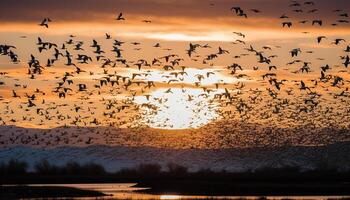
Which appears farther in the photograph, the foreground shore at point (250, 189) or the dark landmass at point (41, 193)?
the foreground shore at point (250, 189)

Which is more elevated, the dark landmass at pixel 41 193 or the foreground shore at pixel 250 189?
the dark landmass at pixel 41 193

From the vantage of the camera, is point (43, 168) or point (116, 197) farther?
point (43, 168)

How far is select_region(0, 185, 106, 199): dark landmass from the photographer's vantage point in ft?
237

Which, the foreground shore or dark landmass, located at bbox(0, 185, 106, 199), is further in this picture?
the foreground shore

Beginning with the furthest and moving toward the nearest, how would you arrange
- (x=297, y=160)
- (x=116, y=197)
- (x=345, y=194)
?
(x=297, y=160), (x=345, y=194), (x=116, y=197)

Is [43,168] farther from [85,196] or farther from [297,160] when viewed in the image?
[297,160]

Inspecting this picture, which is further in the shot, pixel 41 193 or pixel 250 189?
pixel 250 189

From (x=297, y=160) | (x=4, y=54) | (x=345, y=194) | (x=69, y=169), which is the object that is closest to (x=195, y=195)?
(x=345, y=194)

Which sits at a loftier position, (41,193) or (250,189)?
(41,193)

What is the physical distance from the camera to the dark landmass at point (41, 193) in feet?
237

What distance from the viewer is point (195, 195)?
244 ft

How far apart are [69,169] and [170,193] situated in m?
52.9

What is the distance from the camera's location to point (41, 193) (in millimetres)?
75938

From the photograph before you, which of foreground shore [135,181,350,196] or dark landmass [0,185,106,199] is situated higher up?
dark landmass [0,185,106,199]
